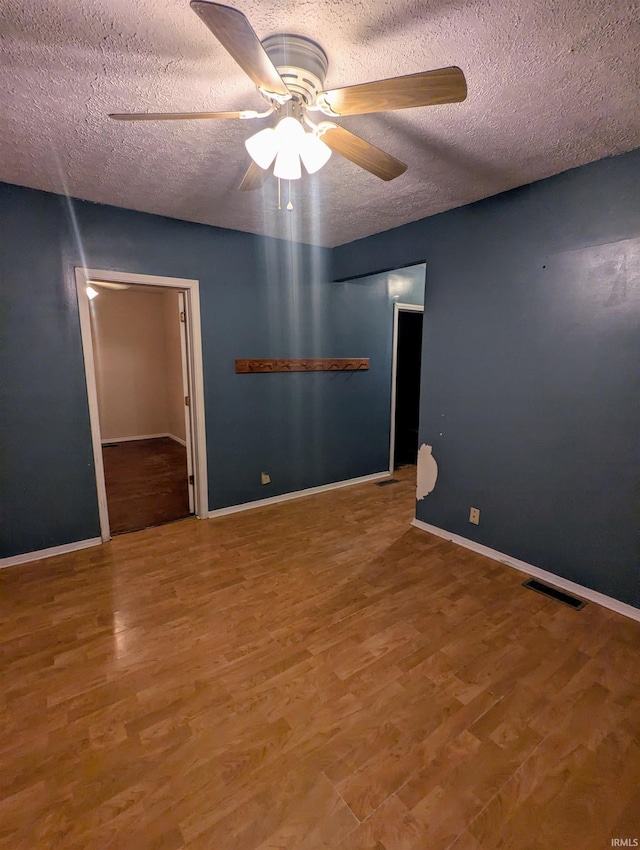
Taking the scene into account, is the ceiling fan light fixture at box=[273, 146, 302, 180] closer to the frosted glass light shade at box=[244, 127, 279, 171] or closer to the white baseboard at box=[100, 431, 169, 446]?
the frosted glass light shade at box=[244, 127, 279, 171]

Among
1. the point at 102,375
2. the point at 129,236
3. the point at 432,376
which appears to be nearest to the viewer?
the point at 129,236

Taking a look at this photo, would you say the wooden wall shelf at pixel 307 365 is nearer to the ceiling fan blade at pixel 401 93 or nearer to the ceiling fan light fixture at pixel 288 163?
the ceiling fan light fixture at pixel 288 163

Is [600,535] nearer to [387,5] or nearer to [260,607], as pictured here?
[260,607]

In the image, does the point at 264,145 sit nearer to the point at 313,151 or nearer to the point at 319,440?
the point at 313,151

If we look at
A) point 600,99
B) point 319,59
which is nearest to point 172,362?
point 319,59

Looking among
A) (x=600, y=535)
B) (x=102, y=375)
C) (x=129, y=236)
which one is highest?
(x=129, y=236)

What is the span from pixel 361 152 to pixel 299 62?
0.37 meters

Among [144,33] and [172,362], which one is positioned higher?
[144,33]

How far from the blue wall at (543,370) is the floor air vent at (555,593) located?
0.12 meters

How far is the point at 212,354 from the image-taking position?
3383mm

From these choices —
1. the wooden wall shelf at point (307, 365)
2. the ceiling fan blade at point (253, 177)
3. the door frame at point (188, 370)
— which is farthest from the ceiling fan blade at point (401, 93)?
the wooden wall shelf at point (307, 365)

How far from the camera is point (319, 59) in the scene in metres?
1.37

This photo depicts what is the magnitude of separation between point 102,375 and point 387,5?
6.05 metres

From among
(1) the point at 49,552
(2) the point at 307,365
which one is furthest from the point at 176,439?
(1) the point at 49,552
